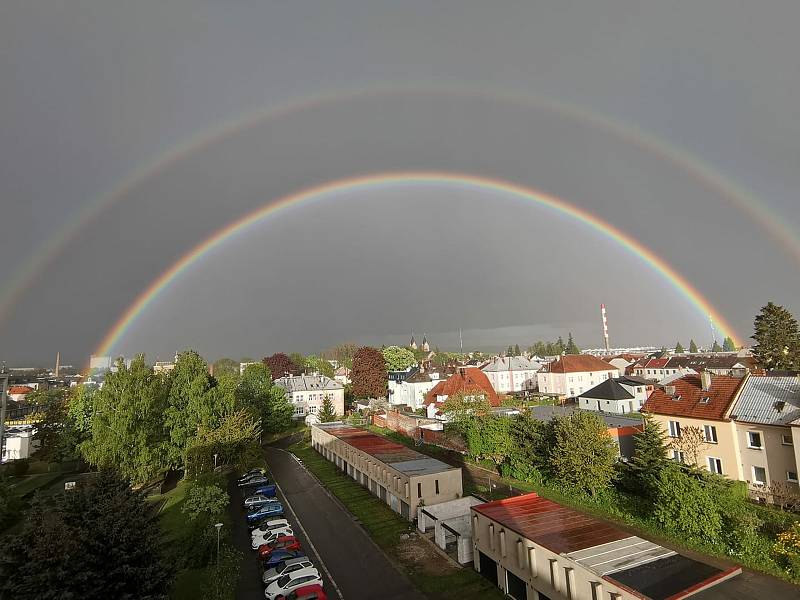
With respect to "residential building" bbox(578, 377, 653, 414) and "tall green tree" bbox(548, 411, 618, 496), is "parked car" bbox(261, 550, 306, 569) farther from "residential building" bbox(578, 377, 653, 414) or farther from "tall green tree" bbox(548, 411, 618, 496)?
"residential building" bbox(578, 377, 653, 414)

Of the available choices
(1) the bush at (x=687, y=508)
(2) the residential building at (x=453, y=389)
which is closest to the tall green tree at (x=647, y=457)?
(1) the bush at (x=687, y=508)

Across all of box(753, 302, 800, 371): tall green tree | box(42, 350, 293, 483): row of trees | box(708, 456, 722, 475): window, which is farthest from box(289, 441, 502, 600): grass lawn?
box(753, 302, 800, 371): tall green tree

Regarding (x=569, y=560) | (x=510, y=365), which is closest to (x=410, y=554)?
(x=569, y=560)

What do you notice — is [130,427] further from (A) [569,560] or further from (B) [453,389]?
(B) [453,389]

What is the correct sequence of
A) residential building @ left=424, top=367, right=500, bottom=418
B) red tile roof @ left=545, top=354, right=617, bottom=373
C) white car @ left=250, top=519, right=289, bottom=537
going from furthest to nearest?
1. red tile roof @ left=545, top=354, right=617, bottom=373
2. residential building @ left=424, top=367, right=500, bottom=418
3. white car @ left=250, top=519, right=289, bottom=537

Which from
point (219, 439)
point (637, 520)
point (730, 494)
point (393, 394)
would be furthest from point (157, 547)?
point (393, 394)

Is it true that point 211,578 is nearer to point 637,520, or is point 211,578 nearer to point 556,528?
point 556,528
